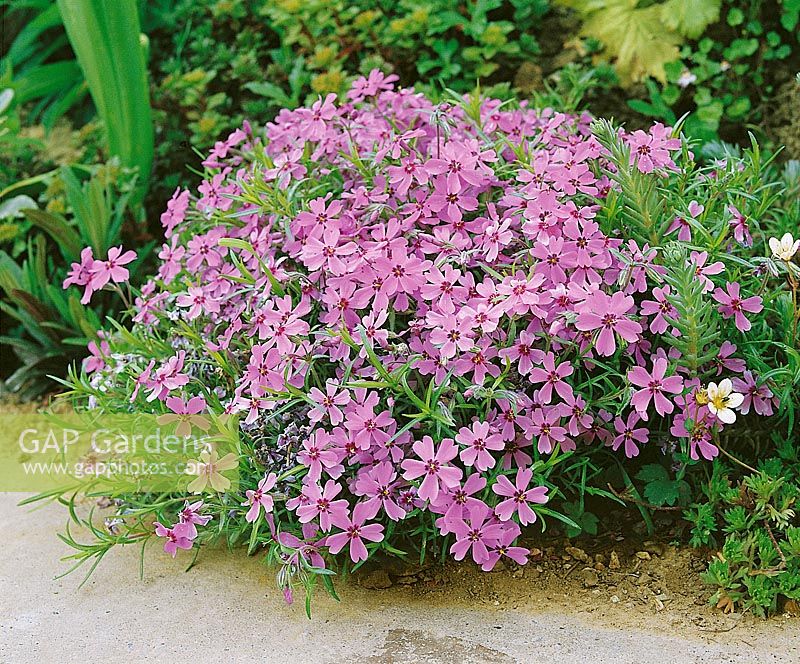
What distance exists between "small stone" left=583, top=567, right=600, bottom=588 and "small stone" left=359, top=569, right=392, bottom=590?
41 cm

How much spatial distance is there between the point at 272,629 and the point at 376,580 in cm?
25

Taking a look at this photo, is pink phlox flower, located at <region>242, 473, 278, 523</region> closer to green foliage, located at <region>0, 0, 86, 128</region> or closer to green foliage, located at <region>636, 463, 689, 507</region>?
green foliage, located at <region>636, 463, 689, 507</region>

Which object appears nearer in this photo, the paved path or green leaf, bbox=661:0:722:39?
the paved path

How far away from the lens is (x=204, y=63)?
3.96 meters

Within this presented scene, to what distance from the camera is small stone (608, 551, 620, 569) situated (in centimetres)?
199

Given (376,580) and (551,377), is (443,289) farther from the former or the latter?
(376,580)

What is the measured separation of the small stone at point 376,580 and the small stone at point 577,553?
40cm

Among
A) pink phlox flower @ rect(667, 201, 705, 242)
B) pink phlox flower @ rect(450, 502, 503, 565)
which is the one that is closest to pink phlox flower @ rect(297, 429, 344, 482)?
pink phlox flower @ rect(450, 502, 503, 565)

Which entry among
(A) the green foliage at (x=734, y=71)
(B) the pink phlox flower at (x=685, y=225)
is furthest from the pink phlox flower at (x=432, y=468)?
(A) the green foliage at (x=734, y=71)

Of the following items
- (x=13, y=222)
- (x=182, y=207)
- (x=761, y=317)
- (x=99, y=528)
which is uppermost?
(x=182, y=207)

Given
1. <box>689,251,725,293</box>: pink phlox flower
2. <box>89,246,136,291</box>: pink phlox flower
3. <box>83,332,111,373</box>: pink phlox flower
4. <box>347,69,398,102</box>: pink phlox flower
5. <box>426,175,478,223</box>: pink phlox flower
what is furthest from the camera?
<box>347,69,398,102</box>: pink phlox flower

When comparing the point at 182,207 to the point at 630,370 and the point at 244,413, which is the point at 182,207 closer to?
the point at 244,413

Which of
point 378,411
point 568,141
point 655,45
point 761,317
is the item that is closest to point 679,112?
point 655,45

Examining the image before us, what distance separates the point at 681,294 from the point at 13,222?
8.35 ft
